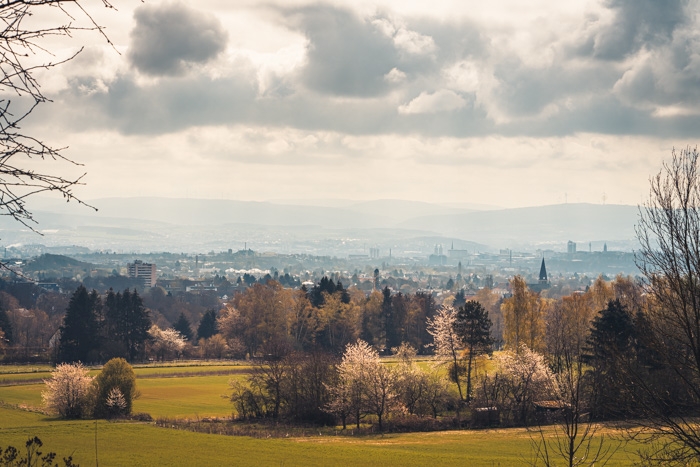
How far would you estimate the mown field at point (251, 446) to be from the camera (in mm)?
31781

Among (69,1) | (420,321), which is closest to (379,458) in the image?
(69,1)

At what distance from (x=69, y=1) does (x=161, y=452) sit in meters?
30.6

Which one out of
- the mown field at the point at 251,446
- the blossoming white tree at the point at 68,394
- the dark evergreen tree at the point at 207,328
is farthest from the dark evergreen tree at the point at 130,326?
the mown field at the point at 251,446

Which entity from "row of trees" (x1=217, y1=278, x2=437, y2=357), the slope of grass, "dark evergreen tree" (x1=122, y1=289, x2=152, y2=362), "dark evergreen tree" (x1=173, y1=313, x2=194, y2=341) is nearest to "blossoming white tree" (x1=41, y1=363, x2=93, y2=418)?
the slope of grass

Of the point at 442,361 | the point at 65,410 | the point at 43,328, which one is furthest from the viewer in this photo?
the point at 43,328

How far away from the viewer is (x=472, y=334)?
5481cm

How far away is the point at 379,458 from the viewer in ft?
106

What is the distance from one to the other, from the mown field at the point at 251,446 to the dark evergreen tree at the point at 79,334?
96.7 feet

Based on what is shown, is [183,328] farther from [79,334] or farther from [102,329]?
[79,334]

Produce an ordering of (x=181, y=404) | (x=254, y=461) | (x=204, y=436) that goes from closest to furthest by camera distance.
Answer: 1. (x=254, y=461)
2. (x=204, y=436)
3. (x=181, y=404)

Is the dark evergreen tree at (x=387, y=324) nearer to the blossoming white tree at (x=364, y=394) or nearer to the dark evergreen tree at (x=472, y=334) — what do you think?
the dark evergreen tree at (x=472, y=334)

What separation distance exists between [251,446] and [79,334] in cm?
4826

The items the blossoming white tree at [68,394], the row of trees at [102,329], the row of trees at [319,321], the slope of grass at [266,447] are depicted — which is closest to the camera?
the slope of grass at [266,447]

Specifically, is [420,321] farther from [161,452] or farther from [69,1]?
[69,1]
